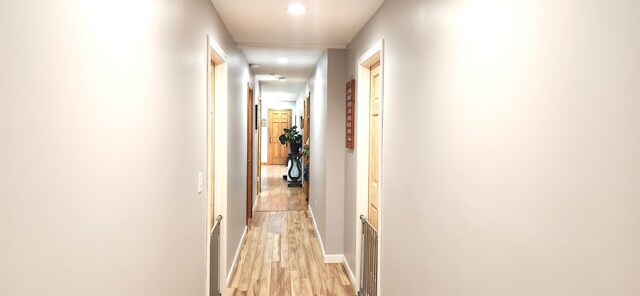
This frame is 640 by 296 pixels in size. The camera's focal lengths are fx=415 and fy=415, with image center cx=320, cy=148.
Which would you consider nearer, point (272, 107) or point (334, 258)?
point (334, 258)

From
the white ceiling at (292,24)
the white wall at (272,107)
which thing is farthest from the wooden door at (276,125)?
the white ceiling at (292,24)

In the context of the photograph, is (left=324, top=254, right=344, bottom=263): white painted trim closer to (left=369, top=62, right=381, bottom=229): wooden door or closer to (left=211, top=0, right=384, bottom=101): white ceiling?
(left=369, top=62, right=381, bottom=229): wooden door

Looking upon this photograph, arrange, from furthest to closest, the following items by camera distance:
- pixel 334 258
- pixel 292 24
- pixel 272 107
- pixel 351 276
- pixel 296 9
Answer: pixel 272 107, pixel 334 258, pixel 351 276, pixel 292 24, pixel 296 9

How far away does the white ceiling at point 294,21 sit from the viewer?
2.77 m

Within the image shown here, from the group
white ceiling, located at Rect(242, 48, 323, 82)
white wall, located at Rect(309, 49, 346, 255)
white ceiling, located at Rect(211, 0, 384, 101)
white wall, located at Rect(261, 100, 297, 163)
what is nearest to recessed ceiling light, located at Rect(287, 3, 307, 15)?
white ceiling, located at Rect(211, 0, 384, 101)

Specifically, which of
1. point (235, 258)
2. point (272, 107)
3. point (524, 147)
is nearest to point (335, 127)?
point (235, 258)

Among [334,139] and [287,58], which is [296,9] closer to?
[334,139]

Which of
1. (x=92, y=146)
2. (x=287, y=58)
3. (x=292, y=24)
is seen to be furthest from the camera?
(x=287, y=58)

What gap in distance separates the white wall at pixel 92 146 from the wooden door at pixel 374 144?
1.67 metres

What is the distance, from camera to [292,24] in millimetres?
3320

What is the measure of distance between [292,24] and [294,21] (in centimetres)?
11

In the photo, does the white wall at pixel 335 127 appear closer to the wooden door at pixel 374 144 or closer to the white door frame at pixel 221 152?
the wooden door at pixel 374 144

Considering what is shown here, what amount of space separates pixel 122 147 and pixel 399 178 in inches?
59.8

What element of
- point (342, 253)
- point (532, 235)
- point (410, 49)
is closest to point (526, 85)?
point (532, 235)
